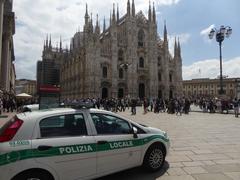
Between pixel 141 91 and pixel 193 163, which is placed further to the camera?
pixel 141 91

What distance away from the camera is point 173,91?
62.6 meters

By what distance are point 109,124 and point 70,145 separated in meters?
0.96

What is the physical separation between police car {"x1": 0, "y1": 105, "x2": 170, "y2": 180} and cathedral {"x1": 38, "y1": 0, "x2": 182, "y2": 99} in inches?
1799

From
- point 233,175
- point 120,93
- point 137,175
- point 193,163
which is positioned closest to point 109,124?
point 137,175

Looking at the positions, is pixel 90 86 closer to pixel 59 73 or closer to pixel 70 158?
pixel 59 73

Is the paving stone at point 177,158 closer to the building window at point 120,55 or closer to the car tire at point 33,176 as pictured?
the car tire at point 33,176

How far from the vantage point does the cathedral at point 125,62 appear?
5150 centimetres

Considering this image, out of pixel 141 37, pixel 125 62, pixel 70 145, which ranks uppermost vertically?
pixel 141 37

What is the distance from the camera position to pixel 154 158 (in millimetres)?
5277

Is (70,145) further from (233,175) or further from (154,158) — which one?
(233,175)

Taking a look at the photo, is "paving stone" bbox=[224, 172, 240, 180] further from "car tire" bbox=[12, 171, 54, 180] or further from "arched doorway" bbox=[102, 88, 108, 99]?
"arched doorway" bbox=[102, 88, 108, 99]

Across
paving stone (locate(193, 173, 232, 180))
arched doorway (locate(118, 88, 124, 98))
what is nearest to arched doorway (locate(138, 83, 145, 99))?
arched doorway (locate(118, 88, 124, 98))

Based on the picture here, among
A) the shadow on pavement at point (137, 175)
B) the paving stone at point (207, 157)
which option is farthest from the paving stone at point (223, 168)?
the shadow on pavement at point (137, 175)

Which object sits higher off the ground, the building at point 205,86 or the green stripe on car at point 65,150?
the building at point 205,86
